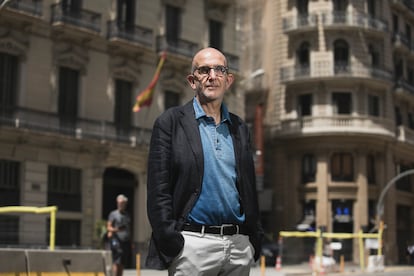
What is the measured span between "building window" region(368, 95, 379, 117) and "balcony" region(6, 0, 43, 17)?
79.0 ft

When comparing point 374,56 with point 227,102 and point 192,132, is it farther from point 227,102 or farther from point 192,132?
point 192,132

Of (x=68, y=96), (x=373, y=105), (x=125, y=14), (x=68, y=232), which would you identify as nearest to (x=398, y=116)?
(x=373, y=105)

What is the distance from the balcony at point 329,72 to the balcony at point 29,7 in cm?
2100

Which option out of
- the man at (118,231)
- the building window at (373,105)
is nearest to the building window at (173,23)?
the building window at (373,105)

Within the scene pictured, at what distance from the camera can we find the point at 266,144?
4662cm

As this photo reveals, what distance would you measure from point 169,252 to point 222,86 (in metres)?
1.03

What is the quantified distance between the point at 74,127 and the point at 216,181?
81.3 feet

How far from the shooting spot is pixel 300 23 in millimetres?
45375

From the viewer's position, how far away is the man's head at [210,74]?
4.17 metres

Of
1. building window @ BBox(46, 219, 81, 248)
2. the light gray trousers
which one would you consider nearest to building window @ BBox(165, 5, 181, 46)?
building window @ BBox(46, 219, 81, 248)

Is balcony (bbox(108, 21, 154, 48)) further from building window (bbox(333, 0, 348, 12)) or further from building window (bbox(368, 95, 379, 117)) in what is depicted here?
building window (bbox(368, 95, 379, 117))

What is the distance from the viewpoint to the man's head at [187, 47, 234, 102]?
4172 mm

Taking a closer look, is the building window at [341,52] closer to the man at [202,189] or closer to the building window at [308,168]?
the building window at [308,168]

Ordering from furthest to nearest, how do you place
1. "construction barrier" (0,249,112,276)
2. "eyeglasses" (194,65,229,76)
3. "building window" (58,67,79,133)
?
"building window" (58,67,79,133), "construction barrier" (0,249,112,276), "eyeglasses" (194,65,229,76)
